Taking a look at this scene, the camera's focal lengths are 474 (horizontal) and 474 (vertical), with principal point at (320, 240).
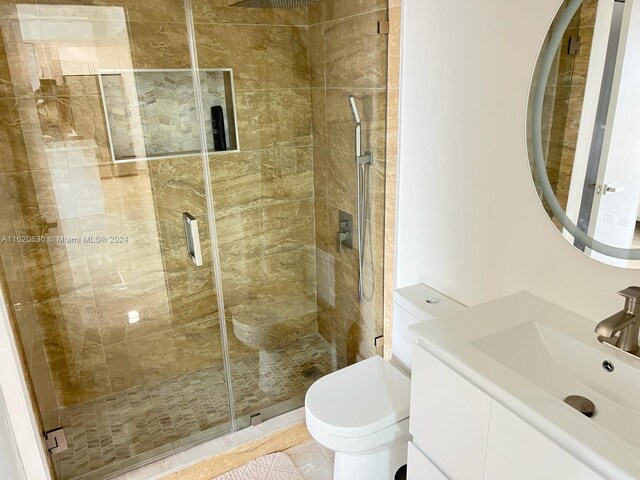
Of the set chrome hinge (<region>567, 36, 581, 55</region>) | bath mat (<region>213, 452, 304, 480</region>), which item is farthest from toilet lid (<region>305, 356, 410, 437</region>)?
chrome hinge (<region>567, 36, 581, 55</region>)

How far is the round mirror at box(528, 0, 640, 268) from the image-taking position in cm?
119

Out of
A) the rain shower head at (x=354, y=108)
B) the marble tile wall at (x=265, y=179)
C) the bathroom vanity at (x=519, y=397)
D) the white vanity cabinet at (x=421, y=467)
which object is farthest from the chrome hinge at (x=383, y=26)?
the white vanity cabinet at (x=421, y=467)

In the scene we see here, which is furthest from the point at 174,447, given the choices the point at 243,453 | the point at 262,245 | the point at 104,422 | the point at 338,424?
the point at 262,245

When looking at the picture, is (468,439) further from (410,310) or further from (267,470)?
(267,470)

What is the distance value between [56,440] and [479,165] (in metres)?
2.16

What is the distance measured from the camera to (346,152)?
8.54 feet

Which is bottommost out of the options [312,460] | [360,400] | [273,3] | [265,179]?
[312,460]

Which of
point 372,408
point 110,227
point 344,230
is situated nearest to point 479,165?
point 372,408

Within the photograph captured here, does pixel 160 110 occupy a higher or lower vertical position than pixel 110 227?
higher

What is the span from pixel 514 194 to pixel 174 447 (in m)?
1.88

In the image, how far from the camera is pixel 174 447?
2.25 meters

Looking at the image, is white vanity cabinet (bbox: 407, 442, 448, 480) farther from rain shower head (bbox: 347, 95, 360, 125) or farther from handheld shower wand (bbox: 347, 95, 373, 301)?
rain shower head (bbox: 347, 95, 360, 125)

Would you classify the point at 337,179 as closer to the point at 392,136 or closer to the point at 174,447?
the point at 392,136

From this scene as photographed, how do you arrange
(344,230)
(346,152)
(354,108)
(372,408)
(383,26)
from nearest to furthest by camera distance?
(372,408) → (383,26) → (354,108) → (346,152) → (344,230)
